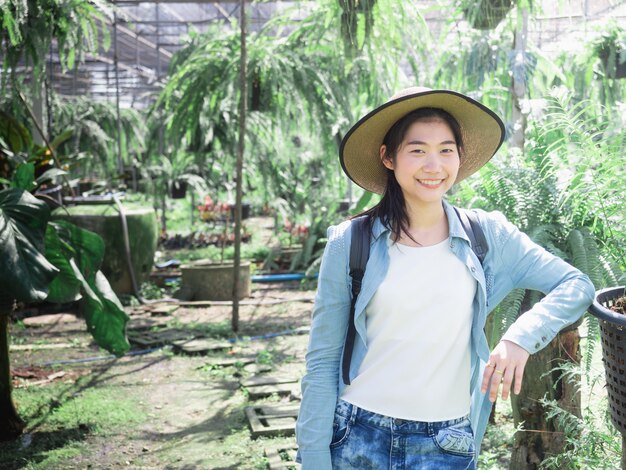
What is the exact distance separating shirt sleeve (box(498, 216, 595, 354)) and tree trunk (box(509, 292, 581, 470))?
94 cm

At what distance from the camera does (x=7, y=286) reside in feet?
9.99

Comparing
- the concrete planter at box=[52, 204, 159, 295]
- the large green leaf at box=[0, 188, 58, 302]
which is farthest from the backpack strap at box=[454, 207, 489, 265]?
the concrete planter at box=[52, 204, 159, 295]

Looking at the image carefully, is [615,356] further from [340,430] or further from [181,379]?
[181,379]

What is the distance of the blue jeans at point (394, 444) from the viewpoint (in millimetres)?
1530

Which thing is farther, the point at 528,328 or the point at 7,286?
the point at 7,286

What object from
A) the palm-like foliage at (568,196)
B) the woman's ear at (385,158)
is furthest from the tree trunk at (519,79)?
the woman's ear at (385,158)

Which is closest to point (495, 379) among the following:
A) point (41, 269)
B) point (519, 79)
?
point (41, 269)

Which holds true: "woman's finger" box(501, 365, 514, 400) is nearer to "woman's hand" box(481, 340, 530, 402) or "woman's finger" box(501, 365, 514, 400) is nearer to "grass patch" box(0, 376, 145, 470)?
"woman's hand" box(481, 340, 530, 402)

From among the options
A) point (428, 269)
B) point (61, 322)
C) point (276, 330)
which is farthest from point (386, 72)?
point (428, 269)

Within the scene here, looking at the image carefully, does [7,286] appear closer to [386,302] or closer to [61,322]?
[386,302]

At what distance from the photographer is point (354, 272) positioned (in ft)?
5.24

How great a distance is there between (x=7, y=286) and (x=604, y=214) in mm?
2310

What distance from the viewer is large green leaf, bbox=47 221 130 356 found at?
150 inches

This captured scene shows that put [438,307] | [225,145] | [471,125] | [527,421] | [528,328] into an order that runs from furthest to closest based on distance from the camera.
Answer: [225,145] < [527,421] < [471,125] < [438,307] < [528,328]
